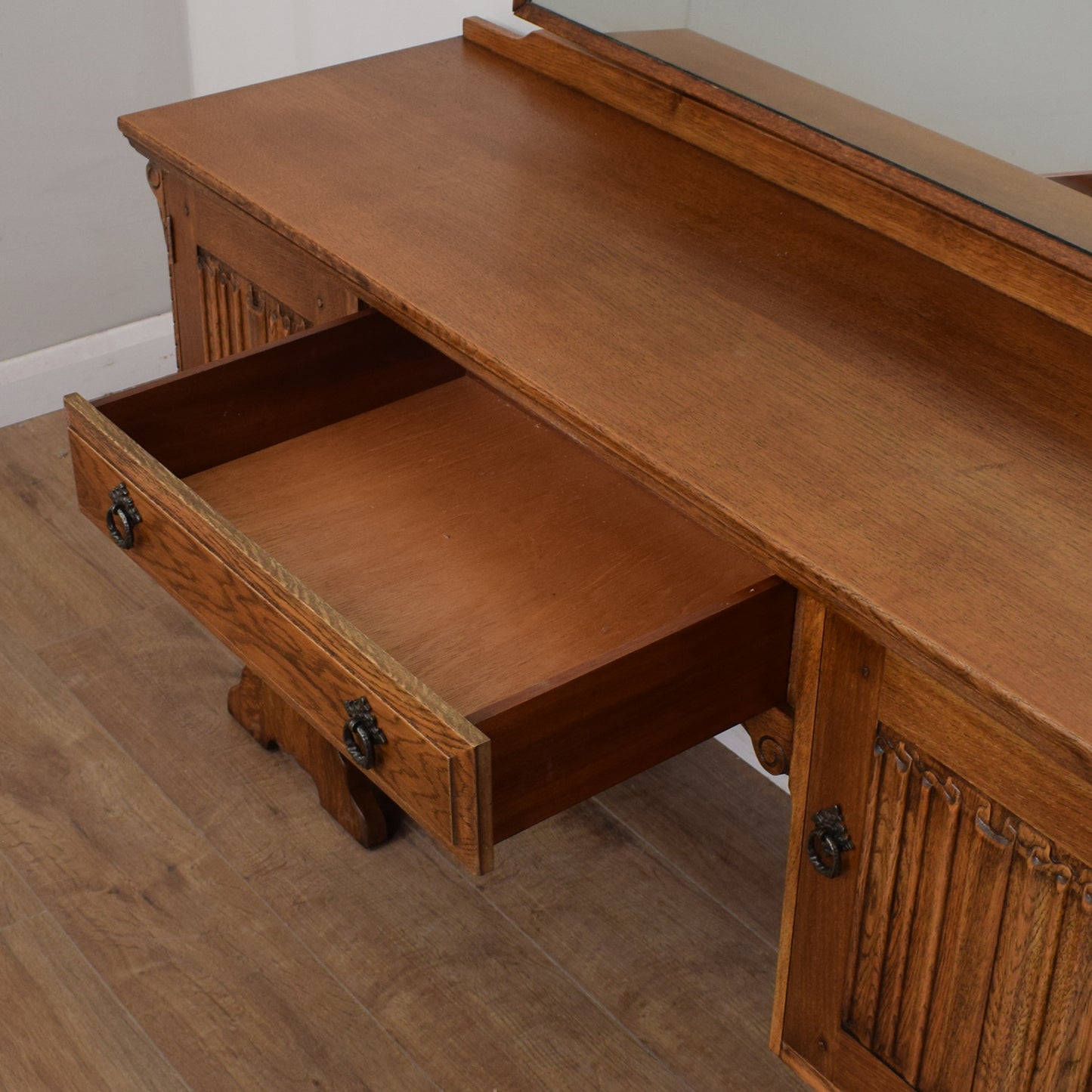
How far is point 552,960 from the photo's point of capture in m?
1.64

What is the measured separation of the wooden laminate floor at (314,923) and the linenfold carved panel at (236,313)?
0.51 metres

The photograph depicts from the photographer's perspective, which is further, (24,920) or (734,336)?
(24,920)

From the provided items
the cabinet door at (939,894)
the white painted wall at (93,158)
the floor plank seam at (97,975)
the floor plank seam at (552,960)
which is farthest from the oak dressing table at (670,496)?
the white painted wall at (93,158)

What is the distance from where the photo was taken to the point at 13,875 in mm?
1695

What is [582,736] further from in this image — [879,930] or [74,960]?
[74,960]

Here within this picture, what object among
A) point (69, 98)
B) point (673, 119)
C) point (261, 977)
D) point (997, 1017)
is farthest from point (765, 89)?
point (69, 98)

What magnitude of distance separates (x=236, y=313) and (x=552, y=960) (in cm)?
80

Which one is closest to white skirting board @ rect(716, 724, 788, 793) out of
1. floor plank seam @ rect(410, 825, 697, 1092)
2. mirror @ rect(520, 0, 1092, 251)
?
floor plank seam @ rect(410, 825, 697, 1092)

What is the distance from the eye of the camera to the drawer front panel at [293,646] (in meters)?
1.01

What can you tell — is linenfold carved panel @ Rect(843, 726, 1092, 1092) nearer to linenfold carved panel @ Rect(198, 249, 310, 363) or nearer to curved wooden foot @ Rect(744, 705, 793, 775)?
curved wooden foot @ Rect(744, 705, 793, 775)

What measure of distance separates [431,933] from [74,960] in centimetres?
38

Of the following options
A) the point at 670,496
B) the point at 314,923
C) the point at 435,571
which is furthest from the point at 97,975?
the point at 670,496

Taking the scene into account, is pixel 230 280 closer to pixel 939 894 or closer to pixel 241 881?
pixel 241 881

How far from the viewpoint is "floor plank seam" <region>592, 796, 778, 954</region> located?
1.67m
